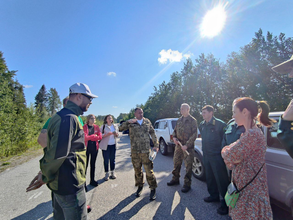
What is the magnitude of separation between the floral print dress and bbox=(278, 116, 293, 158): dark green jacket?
209 mm

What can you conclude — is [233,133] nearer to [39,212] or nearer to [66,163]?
[66,163]

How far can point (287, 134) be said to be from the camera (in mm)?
1109

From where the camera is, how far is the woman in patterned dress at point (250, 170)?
1320 millimetres

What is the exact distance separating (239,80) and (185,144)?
14.1 meters

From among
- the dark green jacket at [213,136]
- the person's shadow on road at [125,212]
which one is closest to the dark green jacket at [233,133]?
the dark green jacket at [213,136]

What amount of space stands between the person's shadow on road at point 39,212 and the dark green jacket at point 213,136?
11.5 feet

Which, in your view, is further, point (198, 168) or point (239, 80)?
point (239, 80)

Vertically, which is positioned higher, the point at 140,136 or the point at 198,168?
the point at 140,136

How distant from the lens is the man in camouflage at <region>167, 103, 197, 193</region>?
342 cm

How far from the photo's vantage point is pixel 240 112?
149 centimetres

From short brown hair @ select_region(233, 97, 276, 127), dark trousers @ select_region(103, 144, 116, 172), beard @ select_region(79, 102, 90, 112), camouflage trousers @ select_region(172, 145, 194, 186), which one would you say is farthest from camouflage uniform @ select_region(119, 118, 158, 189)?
short brown hair @ select_region(233, 97, 276, 127)

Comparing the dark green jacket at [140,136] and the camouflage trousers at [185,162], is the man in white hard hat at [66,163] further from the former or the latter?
the camouflage trousers at [185,162]

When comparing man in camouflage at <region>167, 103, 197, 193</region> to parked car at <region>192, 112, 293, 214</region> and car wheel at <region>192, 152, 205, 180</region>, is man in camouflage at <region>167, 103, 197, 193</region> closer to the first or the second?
car wheel at <region>192, 152, 205, 180</region>

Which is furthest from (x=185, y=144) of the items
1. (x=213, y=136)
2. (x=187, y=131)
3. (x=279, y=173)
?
(x=279, y=173)
